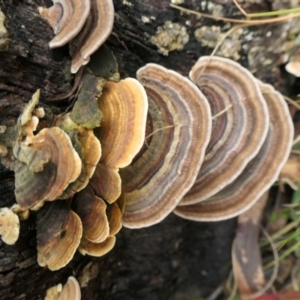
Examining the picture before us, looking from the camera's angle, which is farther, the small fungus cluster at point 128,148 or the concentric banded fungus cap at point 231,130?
the concentric banded fungus cap at point 231,130

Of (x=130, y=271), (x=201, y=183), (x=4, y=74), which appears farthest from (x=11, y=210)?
(x=130, y=271)

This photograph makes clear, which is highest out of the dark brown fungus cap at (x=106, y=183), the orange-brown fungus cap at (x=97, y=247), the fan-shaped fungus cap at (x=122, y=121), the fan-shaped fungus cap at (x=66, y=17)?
the fan-shaped fungus cap at (x=66, y=17)

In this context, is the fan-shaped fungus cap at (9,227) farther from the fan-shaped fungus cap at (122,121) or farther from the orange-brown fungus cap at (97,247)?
the fan-shaped fungus cap at (122,121)

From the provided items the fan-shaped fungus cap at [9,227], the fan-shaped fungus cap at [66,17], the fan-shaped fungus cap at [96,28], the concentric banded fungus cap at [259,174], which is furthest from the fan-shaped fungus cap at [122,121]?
the concentric banded fungus cap at [259,174]

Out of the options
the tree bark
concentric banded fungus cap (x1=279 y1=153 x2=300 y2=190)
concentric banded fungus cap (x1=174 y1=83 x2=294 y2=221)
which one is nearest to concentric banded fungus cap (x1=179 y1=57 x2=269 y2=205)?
concentric banded fungus cap (x1=174 y1=83 x2=294 y2=221)

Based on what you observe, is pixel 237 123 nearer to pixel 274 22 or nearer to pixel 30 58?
pixel 274 22

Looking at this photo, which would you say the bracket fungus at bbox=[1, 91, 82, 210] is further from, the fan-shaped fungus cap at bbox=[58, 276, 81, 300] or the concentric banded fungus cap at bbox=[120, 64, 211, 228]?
the fan-shaped fungus cap at bbox=[58, 276, 81, 300]
